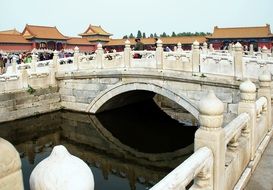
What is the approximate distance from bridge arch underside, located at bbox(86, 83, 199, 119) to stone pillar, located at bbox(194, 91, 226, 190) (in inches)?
324

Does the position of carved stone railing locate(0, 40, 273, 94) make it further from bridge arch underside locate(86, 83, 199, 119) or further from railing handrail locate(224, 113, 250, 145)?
railing handrail locate(224, 113, 250, 145)

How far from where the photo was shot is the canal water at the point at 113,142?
9922 millimetres

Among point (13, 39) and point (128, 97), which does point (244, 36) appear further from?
point (13, 39)

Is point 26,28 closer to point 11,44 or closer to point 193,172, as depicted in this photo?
point 11,44

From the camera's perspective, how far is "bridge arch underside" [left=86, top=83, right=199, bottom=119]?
12.3 meters

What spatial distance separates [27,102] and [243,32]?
1163 inches

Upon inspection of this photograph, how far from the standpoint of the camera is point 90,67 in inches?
617

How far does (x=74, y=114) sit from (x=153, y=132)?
4.50m

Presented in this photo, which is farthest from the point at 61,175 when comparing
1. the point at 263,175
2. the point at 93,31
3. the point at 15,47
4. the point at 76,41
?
the point at 93,31

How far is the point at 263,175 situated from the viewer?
475 cm

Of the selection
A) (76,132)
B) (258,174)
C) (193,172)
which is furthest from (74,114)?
(193,172)

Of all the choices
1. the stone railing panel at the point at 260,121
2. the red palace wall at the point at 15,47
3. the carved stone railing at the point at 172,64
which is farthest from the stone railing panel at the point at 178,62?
the red palace wall at the point at 15,47

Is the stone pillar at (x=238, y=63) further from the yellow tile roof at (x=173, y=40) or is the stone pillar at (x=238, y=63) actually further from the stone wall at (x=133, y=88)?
the yellow tile roof at (x=173, y=40)

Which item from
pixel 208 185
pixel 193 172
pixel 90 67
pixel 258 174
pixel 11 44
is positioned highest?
pixel 11 44
